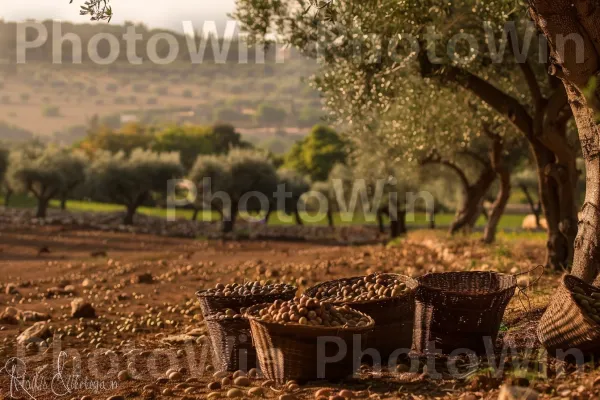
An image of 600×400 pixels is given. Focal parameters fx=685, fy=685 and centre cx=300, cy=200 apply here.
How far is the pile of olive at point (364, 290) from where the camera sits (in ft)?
27.5

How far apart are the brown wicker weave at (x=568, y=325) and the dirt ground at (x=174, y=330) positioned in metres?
0.23

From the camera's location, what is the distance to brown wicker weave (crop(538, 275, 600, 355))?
694 cm

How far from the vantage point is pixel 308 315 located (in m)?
→ 7.26

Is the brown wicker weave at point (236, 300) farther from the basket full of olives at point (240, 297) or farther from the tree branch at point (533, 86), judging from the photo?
the tree branch at point (533, 86)

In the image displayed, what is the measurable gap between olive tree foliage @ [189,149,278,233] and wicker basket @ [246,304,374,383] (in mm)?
43136

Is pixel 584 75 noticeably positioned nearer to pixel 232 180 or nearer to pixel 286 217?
pixel 232 180

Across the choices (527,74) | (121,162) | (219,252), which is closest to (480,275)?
(527,74)

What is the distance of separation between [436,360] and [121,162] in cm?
4732

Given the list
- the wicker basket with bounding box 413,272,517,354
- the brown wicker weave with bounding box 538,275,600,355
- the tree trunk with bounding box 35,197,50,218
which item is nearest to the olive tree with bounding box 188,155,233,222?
the tree trunk with bounding box 35,197,50,218

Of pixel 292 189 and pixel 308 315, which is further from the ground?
pixel 292 189

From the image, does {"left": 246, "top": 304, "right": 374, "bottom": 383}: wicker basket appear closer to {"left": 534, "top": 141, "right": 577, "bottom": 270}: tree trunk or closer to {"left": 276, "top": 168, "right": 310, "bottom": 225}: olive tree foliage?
{"left": 534, "top": 141, "right": 577, "bottom": 270}: tree trunk

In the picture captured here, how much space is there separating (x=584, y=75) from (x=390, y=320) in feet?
12.6

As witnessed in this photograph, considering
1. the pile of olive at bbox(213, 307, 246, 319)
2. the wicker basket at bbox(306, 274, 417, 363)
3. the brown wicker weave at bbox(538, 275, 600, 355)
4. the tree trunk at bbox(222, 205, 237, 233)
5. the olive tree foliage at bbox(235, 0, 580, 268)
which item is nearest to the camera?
the brown wicker weave at bbox(538, 275, 600, 355)

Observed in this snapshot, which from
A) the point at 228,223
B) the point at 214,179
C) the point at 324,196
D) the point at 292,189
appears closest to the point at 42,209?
the point at 214,179
